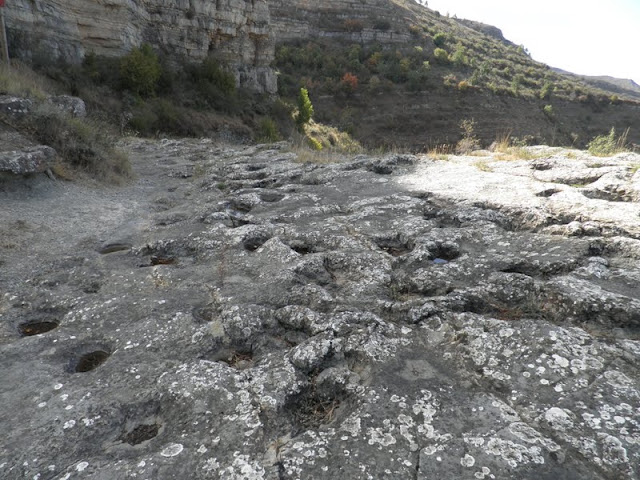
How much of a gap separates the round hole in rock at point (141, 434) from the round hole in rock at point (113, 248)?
3254 mm

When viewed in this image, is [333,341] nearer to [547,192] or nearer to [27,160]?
[547,192]

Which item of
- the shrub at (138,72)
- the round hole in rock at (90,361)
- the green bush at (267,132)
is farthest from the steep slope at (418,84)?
the round hole in rock at (90,361)

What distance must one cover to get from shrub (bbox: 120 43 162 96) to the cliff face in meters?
1.47

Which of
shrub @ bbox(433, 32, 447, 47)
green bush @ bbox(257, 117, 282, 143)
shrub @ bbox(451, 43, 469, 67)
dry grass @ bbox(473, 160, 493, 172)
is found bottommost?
green bush @ bbox(257, 117, 282, 143)

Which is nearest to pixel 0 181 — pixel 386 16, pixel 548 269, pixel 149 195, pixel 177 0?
pixel 149 195

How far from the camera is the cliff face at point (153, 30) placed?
61.2ft

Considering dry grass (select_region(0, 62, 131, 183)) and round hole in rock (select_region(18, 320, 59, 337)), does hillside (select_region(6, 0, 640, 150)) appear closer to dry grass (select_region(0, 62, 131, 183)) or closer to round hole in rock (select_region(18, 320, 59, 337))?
dry grass (select_region(0, 62, 131, 183))

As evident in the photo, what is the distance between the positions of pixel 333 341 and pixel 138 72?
78.3 feet

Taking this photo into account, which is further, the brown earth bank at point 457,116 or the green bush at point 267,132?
the brown earth bank at point 457,116

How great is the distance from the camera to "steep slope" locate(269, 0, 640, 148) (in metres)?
44.8

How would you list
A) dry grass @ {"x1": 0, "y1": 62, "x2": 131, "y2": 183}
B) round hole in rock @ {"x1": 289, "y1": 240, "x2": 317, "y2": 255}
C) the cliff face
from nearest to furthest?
round hole in rock @ {"x1": 289, "y1": 240, "x2": 317, "y2": 255} < dry grass @ {"x1": 0, "y1": 62, "x2": 131, "y2": 183} < the cliff face

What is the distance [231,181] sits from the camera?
8.73m

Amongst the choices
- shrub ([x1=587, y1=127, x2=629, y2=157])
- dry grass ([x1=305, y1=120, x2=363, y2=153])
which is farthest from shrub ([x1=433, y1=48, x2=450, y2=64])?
shrub ([x1=587, y1=127, x2=629, y2=157])

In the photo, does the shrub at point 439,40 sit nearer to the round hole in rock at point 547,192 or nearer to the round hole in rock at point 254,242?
the round hole in rock at point 547,192
